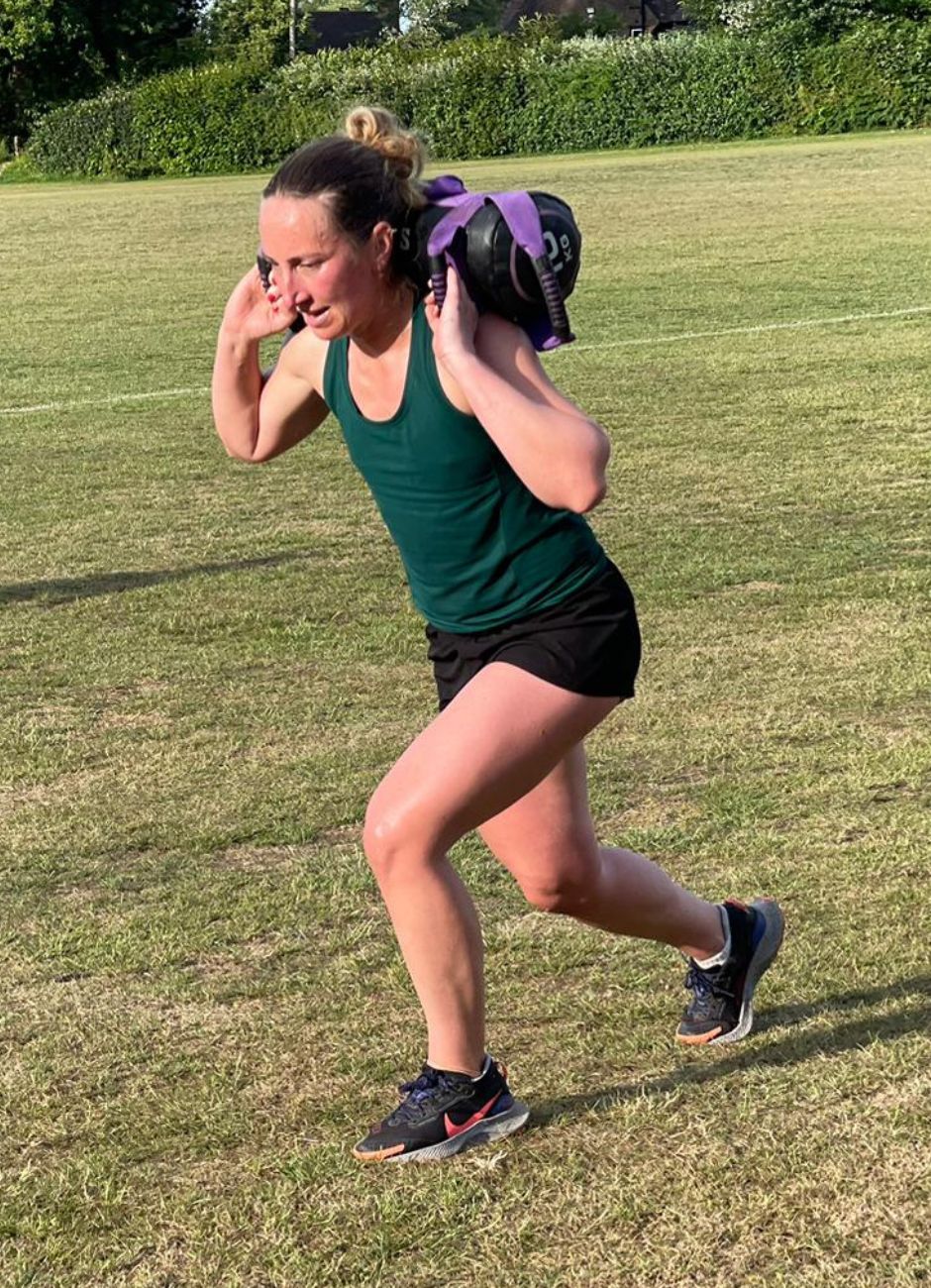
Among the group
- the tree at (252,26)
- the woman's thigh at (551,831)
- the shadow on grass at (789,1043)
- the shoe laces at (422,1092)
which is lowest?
the tree at (252,26)

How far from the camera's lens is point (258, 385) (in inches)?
172

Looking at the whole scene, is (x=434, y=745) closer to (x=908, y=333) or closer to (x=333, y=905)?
(x=333, y=905)

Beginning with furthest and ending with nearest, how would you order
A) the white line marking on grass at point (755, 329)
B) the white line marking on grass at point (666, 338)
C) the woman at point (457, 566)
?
the white line marking on grass at point (755, 329)
the white line marking on grass at point (666, 338)
the woman at point (457, 566)

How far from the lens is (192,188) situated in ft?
159

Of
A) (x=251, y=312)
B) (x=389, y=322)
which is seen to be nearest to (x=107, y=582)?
(x=251, y=312)

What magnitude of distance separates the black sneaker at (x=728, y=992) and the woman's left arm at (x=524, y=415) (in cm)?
136

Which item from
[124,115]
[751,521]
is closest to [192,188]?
[124,115]

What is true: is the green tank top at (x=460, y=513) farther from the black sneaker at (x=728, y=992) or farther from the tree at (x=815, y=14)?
the tree at (x=815, y=14)

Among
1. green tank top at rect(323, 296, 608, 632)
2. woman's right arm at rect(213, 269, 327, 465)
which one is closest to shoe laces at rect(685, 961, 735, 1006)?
green tank top at rect(323, 296, 608, 632)

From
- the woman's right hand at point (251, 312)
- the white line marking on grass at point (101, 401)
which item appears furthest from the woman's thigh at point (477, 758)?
the white line marking on grass at point (101, 401)

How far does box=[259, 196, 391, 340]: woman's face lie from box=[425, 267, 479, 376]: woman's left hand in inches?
6.4

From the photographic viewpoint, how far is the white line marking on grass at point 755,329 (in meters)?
18.7

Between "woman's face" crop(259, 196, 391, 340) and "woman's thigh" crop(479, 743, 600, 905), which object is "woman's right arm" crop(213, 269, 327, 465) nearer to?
"woman's face" crop(259, 196, 391, 340)

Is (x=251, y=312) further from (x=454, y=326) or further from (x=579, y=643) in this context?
(x=579, y=643)
